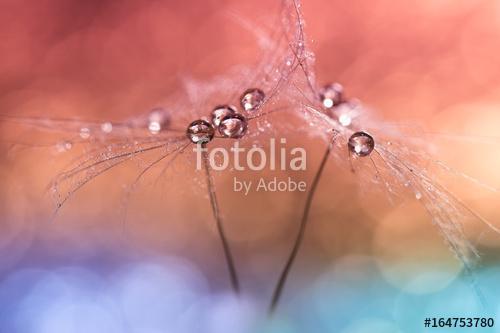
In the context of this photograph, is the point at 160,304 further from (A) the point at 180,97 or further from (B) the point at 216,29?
(B) the point at 216,29

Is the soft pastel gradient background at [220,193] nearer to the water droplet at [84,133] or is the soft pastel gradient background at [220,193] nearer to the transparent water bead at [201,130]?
the water droplet at [84,133]

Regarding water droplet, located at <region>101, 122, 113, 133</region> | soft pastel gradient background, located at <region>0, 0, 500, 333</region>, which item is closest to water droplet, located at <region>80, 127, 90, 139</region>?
water droplet, located at <region>101, 122, 113, 133</region>

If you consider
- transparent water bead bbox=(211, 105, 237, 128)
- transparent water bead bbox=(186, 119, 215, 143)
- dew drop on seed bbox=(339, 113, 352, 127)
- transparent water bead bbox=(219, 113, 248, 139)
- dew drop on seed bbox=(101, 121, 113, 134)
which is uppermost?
dew drop on seed bbox=(101, 121, 113, 134)

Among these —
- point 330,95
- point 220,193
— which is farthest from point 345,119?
point 220,193

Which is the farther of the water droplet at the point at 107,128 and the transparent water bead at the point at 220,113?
the water droplet at the point at 107,128

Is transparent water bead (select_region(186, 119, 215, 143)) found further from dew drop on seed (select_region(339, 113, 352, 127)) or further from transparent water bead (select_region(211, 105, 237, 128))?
dew drop on seed (select_region(339, 113, 352, 127))

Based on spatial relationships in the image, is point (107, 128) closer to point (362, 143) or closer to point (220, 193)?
point (362, 143)

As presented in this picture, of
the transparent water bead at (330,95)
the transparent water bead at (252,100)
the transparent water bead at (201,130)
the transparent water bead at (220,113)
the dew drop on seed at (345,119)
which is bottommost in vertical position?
the transparent water bead at (201,130)

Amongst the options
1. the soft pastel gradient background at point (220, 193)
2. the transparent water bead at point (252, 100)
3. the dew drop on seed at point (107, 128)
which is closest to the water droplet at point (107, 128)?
the dew drop on seed at point (107, 128)
